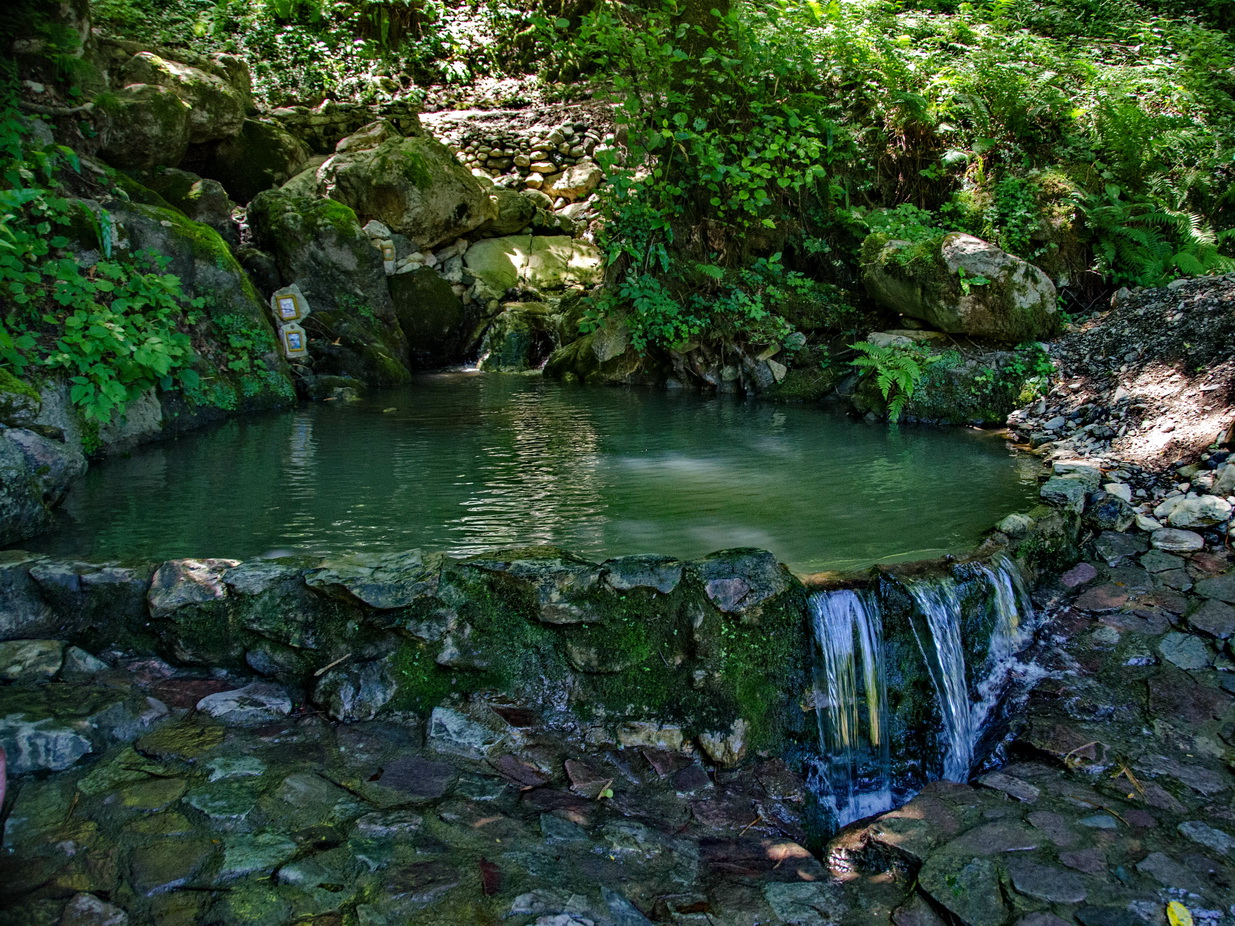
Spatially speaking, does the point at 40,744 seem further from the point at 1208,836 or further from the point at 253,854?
the point at 1208,836

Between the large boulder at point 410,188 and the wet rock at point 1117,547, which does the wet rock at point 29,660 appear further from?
the large boulder at point 410,188

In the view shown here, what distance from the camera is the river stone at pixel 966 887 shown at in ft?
8.15

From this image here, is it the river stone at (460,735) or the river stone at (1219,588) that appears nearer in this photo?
the river stone at (460,735)

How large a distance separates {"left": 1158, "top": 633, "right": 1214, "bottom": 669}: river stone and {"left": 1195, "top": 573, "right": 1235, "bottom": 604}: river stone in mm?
392

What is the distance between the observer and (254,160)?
13156 millimetres

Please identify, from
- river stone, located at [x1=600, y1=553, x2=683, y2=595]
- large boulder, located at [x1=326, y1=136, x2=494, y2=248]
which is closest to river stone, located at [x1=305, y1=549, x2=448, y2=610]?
river stone, located at [x1=600, y1=553, x2=683, y2=595]

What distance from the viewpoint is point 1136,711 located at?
11.7 ft

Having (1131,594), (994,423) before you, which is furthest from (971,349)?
(1131,594)

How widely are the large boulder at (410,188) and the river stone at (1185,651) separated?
41.8 ft

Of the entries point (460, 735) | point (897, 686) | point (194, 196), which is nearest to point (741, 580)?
point (897, 686)

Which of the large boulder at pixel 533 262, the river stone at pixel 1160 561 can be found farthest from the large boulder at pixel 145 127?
the river stone at pixel 1160 561

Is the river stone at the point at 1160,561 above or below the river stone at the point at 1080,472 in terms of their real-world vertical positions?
below

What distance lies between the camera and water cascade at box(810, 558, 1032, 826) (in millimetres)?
3529

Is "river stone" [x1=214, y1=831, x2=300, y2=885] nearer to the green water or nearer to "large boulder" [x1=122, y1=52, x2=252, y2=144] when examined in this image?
the green water
